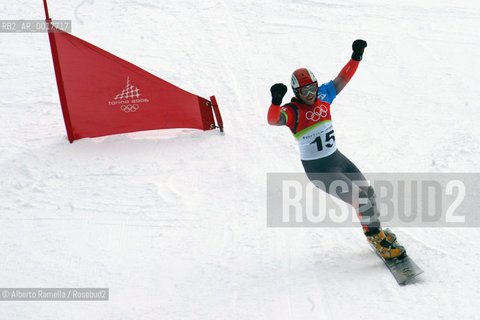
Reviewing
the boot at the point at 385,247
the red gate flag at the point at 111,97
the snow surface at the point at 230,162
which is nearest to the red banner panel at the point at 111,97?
the red gate flag at the point at 111,97

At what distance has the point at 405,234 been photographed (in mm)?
6215

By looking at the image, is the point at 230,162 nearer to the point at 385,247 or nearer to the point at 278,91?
the point at 278,91

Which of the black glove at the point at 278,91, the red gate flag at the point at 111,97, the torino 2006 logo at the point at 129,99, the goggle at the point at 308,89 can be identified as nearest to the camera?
the black glove at the point at 278,91

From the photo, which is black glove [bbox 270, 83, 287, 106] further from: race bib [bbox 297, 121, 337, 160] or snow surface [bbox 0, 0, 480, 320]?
snow surface [bbox 0, 0, 480, 320]

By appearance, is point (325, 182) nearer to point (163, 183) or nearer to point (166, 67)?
point (163, 183)

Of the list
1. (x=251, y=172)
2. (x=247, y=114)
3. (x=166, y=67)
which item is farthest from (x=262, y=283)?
(x=166, y=67)

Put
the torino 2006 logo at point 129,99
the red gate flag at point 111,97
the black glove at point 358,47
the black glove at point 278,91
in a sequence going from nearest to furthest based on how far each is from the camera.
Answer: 1. the black glove at point 278,91
2. the black glove at point 358,47
3. the red gate flag at point 111,97
4. the torino 2006 logo at point 129,99

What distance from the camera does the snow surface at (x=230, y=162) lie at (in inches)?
213

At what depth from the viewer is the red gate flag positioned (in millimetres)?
7965

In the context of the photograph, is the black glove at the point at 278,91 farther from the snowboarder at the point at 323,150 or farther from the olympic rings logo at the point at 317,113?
the olympic rings logo at the point at 317,113

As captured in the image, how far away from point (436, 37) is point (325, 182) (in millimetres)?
6985

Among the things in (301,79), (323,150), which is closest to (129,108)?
(301,79)

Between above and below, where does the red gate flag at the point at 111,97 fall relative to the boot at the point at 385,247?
above

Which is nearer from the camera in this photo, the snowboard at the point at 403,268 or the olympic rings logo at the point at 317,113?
the snowboard at the point at 403,268
